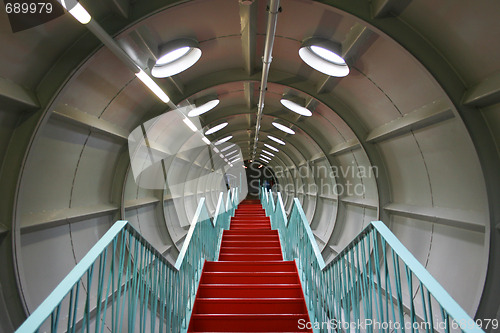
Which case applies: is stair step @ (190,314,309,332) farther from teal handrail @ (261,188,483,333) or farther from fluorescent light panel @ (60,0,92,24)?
fluorescent light panel @ (60,0,92,24)

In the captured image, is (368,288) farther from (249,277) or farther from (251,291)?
(249,277)

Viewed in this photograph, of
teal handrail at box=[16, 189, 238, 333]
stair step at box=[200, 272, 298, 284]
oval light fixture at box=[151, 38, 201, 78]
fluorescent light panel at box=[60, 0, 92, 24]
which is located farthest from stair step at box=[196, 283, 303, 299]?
fluorescent light panel at box=[60, 0, 92, 24]

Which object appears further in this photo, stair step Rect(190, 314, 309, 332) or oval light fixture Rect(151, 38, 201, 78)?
oval light fixture Rect(151, 38, 201, 78)

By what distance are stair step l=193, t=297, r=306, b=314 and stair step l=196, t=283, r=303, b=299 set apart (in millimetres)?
344

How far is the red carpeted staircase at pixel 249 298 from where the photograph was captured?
368cm

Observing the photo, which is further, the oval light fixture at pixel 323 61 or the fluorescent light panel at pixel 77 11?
the oval light fixture at pixel 323 61

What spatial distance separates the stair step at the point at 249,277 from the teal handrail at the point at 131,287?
0.31 m

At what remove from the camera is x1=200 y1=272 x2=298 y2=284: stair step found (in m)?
4.82

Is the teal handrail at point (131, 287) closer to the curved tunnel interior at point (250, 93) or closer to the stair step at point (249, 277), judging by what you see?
the stair step at point (249, 277)

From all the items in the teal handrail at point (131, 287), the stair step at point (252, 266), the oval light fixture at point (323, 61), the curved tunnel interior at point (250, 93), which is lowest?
the stair step at point (252, 266)

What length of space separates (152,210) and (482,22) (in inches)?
289

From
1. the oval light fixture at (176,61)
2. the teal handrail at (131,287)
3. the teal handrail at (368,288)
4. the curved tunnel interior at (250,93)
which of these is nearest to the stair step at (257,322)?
the teal handrail at (368,288)

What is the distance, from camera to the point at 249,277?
16.0 feet

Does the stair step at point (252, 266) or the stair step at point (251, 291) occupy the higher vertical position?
the stair step at point (252, 266)
